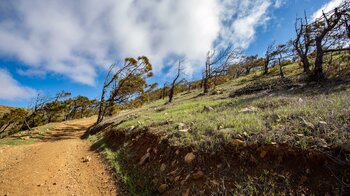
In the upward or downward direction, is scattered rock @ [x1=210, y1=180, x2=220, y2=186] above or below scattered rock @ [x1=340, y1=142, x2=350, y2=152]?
below

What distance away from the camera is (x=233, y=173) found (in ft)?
10.9

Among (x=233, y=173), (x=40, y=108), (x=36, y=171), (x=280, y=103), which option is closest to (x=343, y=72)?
(x=280, y=103)

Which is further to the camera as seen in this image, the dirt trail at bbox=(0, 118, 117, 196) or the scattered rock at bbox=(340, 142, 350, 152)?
the dirt trail at bbox=(0, 118, 117, 196)

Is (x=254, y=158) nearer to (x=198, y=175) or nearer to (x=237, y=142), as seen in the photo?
(x=237, y=142)

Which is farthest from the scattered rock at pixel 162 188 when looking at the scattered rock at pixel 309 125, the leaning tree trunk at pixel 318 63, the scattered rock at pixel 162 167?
the leaning tree trunk at pixel 318 63

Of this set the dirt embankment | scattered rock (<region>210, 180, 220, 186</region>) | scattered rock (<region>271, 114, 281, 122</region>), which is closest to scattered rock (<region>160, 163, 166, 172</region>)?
the dirt embankment

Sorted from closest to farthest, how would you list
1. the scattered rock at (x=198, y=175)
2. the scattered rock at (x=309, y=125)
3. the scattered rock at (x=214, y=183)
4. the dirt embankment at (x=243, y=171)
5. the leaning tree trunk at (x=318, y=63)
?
the dirt embankment at (x=243, y=171), the scattered rock at (x=214, y=183), the scattered rock at (x=309, y=125), the scattered rock at (x=198, y=175), the leaning tree trunk at (x=318, y=63)

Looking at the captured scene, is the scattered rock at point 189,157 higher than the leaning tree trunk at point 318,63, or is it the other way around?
the leaning tree trunk at point 318,63

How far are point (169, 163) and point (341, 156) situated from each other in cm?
341

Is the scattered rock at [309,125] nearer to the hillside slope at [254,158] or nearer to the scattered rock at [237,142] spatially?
the hillside slope at [254,158]

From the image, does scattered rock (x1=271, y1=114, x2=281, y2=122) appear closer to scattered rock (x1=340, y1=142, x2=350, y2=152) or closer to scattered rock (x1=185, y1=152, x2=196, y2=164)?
scattered rock (x1=340, y1=142, x2=350, y2=152)

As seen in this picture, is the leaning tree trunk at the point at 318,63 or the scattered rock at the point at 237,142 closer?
the scattered rock at the point at 237,142

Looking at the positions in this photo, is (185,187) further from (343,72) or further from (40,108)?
(40,108)

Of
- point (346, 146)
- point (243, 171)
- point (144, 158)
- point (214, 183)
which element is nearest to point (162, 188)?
point (214, 183)
